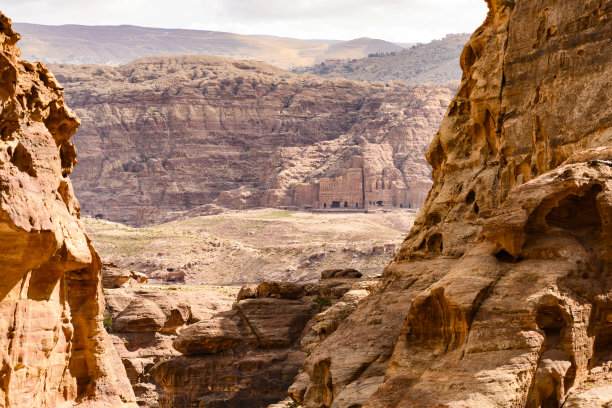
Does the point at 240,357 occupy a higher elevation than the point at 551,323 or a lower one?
lower

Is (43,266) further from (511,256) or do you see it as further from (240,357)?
(240,357)

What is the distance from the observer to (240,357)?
4797 centimetres

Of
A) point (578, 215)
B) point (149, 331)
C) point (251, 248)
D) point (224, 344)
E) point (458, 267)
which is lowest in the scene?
point (251, 248)

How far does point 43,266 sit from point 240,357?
1146 inches

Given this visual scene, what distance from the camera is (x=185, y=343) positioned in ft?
155

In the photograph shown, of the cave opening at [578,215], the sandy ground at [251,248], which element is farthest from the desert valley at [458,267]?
the sandy ground at [251,248]

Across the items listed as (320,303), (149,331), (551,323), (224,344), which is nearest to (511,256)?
(551,323)

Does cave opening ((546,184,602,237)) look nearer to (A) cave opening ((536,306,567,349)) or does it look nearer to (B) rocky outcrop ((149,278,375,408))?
(A) cave opening ((536,306,567,349))

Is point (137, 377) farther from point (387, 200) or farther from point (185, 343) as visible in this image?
point (387, 200)

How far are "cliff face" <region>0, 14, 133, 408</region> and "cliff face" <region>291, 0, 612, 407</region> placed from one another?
22.3ft

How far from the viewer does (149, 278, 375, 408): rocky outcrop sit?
46438 millimetres

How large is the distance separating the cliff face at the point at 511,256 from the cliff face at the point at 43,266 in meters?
6.81

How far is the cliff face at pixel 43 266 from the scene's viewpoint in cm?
1770

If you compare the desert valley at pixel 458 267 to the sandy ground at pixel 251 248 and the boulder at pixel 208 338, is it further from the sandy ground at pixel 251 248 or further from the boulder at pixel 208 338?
the sandy ground at pixel 251 248
